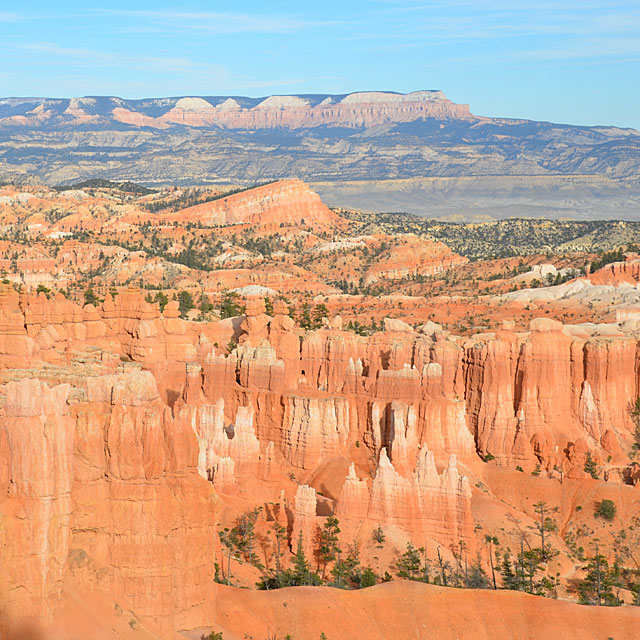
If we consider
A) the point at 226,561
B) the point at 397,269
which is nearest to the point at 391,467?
the point at 226,561

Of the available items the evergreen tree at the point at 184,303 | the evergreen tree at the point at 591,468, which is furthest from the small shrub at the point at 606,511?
the evergreen tree at the point at 184,303

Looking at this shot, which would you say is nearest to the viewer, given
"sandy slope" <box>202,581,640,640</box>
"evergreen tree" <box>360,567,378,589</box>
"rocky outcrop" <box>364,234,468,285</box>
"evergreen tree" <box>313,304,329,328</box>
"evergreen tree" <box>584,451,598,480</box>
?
"sandy slope" <box>202,581,640,640</box>

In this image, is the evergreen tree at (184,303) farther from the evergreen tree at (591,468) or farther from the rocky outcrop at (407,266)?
the rocky outcrop at (407,266)

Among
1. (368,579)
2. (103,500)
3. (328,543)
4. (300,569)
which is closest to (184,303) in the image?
(328,543)

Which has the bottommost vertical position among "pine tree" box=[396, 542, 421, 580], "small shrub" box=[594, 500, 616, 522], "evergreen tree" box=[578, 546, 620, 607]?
"evergreen tree" box=[578, 546, 620, 607]

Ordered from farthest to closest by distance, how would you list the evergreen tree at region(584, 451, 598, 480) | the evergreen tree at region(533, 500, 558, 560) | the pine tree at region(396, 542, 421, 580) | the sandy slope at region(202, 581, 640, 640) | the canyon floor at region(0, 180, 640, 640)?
the evergreen tree at region(584, 451, 598, 480) → the evergreen tree at region(533, 500, 558, 560) → the pine tree at region(396, 542, 421, 580) → the sandy slope at region(202, 581, 640, 640) → the canyon floor at region(0, 180, 640, 640)

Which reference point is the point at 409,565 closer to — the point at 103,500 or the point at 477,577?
the point at 477,577

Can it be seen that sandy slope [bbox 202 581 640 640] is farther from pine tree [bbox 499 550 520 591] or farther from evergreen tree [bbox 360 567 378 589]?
pine tree [bbox 499 550 520 591]

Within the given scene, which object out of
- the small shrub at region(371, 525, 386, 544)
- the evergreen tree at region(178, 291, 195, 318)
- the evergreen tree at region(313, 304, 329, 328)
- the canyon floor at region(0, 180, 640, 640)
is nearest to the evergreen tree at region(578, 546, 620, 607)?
the canyon floor at region(0, 180, 640, 640)

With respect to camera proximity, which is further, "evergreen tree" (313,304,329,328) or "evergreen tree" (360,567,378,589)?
"evergreen tree" (313,304,329,328)
